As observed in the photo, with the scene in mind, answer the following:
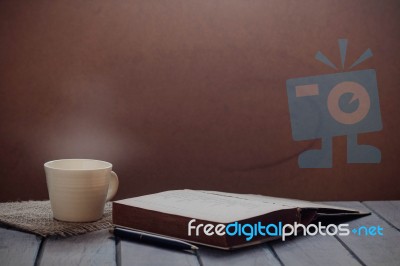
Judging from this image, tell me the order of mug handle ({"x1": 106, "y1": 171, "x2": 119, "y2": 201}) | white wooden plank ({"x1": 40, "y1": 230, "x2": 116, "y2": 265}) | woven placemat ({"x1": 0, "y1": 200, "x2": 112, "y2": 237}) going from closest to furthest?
white wooden plank ({"x1": 40, "y1": 230, "x2": 116, "y2": 265}), woven placemat ({"x1": 0, "y1": 200, "x2": 112, "y2": 237}), mug handle ({"x1": 106, "y1": 171, "x2": 119, "y2": 201})

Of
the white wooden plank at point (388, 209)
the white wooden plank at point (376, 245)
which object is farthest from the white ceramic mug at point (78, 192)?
the white wooden plank at point (388, 209)

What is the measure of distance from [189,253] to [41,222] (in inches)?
11.0

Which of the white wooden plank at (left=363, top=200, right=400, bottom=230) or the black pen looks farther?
the white wooden plank at (left=363, top=200, right=400, bottom=230)

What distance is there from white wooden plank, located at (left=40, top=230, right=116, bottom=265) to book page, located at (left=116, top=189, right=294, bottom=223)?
7cm

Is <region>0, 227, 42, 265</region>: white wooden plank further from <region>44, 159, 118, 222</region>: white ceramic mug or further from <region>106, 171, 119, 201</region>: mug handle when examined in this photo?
<region>106, 171, 119, 201</region>: mug handle

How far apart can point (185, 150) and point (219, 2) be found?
1.09 ft

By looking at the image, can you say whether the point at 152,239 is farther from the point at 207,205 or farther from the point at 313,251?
the point at 313,251

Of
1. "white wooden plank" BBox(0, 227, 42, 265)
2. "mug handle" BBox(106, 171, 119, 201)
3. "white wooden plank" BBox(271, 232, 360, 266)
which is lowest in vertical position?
"white wooden plank" BBox(271, 232, 360, 266)

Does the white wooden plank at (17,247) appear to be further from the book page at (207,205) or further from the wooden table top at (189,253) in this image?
the book page at (207,205)

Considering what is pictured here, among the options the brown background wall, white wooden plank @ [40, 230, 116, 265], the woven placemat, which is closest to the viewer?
white wooden plank @ [40, 230, 116, 265]

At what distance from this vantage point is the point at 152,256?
771 millimetres

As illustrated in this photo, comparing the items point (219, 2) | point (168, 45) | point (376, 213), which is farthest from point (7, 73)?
point (376, 213)

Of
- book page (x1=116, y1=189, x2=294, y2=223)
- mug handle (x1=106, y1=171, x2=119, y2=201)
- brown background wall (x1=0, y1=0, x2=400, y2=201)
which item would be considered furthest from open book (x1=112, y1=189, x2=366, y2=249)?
brown background wall (x1=0, y1=0, x2=400, y2=201)

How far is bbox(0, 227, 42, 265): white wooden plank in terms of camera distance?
0.75 m
